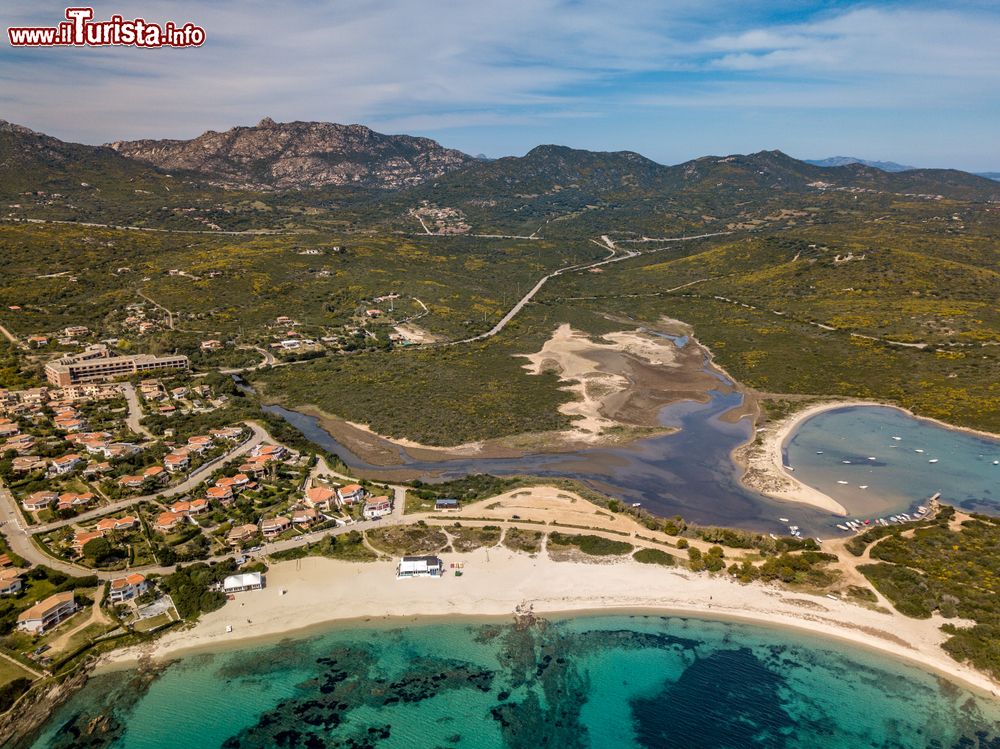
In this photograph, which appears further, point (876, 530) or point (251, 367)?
point (251, 367)

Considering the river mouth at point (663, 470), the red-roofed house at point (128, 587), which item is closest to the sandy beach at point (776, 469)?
the river mouth at point (663, 470)

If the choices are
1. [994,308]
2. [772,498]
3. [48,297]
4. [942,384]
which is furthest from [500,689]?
[994,308]

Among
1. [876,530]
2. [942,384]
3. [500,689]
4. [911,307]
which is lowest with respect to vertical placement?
[500,689]

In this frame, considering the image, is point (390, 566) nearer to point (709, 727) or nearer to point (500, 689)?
point (500, 689)

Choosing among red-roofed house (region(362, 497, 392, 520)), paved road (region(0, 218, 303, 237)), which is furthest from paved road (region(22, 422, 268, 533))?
paved road (region(0, 218, 303, 237))

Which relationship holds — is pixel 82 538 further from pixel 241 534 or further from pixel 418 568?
pixel 418 568

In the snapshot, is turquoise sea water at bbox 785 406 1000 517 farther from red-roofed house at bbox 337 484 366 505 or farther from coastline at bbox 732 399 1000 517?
red-roofed house at bbox 337 484 366 505

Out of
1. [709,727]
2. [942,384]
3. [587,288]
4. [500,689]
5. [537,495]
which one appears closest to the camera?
[709,727]

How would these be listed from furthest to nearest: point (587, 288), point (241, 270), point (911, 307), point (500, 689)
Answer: point (587, 288) → point (241, 270) → point (911, 307) → point (500, 689)
